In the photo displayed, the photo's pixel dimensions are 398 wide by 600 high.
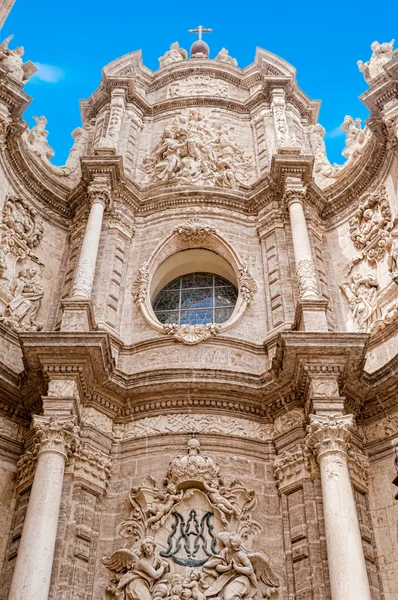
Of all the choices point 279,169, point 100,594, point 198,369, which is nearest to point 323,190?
point 279,169

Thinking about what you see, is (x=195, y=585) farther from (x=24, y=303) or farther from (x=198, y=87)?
(x=198, y=87)

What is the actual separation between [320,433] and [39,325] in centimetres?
592

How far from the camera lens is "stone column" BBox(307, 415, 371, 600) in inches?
332

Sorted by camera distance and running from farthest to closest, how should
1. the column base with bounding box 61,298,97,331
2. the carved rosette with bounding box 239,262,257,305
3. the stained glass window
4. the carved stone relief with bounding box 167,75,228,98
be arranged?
the carved stone relief with bounding box 167,75,228,98
the stained glass window
the carved rosette with bounding box 239,262,257,305
the column base with bounding box 61,298,97,331

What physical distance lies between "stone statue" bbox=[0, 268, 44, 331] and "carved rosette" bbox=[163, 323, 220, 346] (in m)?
2.63

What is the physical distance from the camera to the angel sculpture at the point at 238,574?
9.15 metres

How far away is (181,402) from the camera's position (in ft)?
36.8

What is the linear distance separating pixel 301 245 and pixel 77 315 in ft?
14.7

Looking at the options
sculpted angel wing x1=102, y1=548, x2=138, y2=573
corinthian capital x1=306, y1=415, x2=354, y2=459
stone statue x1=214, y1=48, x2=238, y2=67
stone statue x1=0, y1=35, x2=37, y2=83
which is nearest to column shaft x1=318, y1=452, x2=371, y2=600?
corinthian capital x1=306, y1=415, x2=354, y2=459

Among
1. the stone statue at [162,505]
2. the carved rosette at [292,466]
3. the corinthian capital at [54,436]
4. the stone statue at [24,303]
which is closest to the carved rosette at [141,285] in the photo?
the stone statue at [24,303]

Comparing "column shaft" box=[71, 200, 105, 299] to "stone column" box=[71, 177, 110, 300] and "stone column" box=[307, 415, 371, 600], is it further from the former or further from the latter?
"stone column" box=[307, 415, 371, 600]

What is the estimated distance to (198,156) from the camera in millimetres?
16312

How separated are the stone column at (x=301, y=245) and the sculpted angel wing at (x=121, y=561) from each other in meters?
5.07

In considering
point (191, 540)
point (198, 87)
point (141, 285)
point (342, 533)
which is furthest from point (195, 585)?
point (198, 87)
